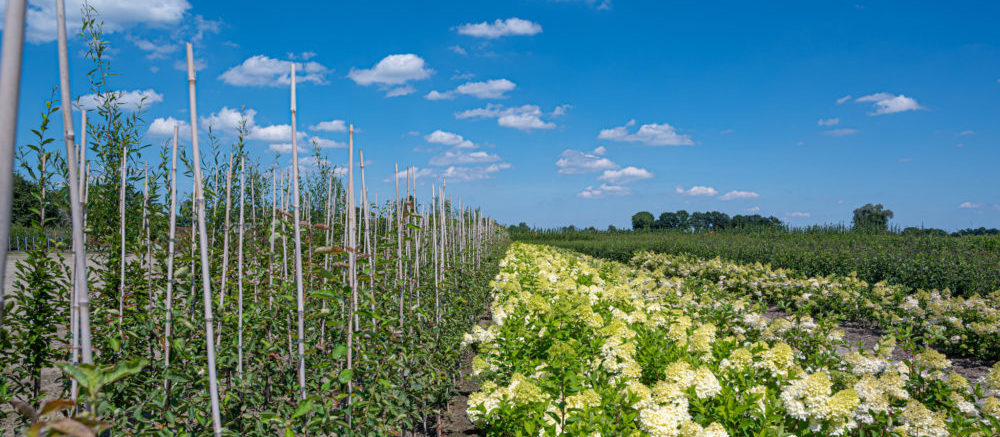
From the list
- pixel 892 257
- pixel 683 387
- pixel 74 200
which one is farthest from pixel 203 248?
pixel 892 257

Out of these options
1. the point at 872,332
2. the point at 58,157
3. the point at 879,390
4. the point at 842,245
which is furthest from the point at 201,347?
the point at 842,245

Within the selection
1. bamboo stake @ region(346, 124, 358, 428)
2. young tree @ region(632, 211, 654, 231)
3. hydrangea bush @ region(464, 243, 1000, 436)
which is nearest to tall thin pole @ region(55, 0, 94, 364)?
bamboo stake @ region(346, 124, 358, 428)

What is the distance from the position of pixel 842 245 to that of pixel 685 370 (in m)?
14.2

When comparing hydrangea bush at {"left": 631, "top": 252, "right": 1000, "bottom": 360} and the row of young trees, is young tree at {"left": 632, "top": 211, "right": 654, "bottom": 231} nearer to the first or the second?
hydrangea bush at {"left": 631, "top": 252, "right": 1000, "bottom": 360}

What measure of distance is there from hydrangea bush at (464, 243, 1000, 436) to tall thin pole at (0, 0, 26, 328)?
219 centimetres

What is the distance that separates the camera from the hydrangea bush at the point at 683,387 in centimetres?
253

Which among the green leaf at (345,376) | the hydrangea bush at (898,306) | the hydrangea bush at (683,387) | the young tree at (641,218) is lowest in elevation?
the hydrangea bush at (898,306)

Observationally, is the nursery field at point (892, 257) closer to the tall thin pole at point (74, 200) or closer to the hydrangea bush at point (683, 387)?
the hydrangea bush at point (683, 387)

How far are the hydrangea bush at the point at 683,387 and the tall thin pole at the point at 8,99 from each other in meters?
2.19

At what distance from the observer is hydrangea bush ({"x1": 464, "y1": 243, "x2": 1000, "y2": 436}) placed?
2533 mm

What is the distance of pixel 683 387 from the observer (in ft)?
9.39

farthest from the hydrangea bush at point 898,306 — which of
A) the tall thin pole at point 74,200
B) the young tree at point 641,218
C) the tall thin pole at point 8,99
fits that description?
the young tree at point 641,218

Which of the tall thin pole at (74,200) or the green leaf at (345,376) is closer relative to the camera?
the tall thin pole at (74,200)

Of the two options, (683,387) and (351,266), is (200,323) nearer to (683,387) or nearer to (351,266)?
(351,266)
